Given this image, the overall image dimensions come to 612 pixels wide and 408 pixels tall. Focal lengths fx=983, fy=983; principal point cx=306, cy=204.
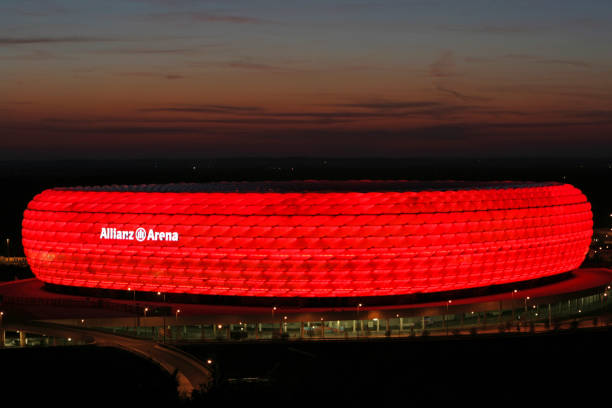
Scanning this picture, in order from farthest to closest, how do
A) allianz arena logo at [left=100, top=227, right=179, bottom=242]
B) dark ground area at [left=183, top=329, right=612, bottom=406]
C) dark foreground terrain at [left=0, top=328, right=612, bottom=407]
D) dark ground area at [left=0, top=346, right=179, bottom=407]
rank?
allianz arena logo at [left=100, top=227, right=179, bottom=242]
dark ground area at [left=183, top=329, right=612, bottom=406]
dark foreground terrain at [left=0, top=328, right=612, bottom=407]
dark ground area at [left=0, top=346, right=179, bottom=407]

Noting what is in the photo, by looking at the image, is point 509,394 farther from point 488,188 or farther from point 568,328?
point 488,188

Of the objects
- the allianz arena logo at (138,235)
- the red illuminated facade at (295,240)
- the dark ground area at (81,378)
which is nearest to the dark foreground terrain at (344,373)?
the dark ground area at (81,378)

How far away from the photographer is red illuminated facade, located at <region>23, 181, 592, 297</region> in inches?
3078

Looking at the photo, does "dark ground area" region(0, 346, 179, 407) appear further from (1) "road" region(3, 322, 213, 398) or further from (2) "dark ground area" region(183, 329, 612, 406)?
(2) "dark ground area" region(183, 329, 612, 406)

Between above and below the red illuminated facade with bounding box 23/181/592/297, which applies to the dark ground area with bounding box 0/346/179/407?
below

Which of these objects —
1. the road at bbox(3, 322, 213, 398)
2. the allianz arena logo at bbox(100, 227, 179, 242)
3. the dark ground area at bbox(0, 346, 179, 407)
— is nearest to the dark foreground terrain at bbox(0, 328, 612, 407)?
the dark ground area at bbox(0, 346, 179, 407)

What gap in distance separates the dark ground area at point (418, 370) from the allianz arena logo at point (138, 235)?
1143 centimetres

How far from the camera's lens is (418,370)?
65.4m

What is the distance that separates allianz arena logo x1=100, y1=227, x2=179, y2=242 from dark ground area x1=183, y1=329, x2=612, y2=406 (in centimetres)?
1143

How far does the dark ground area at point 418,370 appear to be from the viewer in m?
57.3

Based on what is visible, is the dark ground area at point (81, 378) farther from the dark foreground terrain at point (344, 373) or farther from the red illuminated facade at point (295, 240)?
the red illuminated facade at point (295, 240)

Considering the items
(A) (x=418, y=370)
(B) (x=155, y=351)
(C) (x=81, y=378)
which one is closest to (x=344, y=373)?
(A) (x=418, y=370)

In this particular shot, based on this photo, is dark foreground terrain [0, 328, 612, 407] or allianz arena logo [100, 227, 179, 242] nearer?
dark foreground terrain [0, 328, 612, 407]

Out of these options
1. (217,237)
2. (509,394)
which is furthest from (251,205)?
(509,394)
